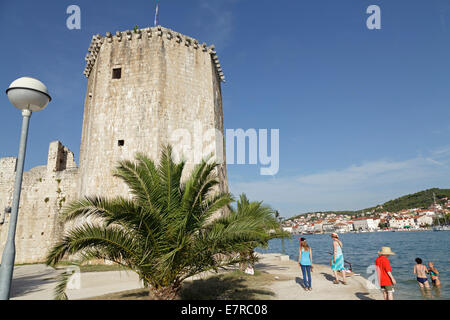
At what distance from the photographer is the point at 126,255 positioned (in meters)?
5.98

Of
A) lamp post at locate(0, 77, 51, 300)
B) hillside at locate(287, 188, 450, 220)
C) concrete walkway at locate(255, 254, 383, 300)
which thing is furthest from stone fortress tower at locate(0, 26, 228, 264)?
hillside at locate(287, 188, 450, 220)

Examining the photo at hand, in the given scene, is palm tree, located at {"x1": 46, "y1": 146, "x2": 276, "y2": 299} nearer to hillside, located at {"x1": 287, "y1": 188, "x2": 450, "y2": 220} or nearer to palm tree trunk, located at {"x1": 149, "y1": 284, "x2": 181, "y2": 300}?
palm tree trunk, located at {"x1": 149, "y1": 284, "x2": 181, "y2": 300}

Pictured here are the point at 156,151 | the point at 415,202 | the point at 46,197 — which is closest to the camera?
the point at 156,151

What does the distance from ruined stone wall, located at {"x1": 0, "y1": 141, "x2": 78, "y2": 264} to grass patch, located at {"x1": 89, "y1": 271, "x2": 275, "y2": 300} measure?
12722 millimetres

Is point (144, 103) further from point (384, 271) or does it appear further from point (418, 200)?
point (418, 200)

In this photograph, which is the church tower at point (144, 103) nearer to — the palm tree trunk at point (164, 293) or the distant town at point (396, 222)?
the palm tree trunk at point (164, 293)

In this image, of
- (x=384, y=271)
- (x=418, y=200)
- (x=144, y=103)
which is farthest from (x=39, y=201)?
(x=418, y=200)

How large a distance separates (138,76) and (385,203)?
603 feet

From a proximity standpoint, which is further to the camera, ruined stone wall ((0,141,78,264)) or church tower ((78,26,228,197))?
ruined stone wall ((0,141,78,264))

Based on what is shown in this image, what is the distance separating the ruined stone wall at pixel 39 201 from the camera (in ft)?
57.1

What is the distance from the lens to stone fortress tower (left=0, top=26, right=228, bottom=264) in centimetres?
1413

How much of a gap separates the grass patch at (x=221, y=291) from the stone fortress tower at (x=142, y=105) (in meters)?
6.85
